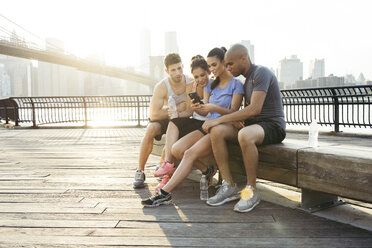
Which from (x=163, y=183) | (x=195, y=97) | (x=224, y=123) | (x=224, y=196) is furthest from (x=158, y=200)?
(x=195, y=97)

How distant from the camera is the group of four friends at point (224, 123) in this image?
3.07m

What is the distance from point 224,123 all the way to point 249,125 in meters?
0.22

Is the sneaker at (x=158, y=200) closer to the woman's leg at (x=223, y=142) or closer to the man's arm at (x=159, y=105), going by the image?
the woman's leg at (x=223, y=142)

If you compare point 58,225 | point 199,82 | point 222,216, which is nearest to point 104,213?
point 58,225

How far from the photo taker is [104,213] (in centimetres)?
295

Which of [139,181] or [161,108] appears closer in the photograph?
[139,181]

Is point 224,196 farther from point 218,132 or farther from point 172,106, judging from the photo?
point 172,106

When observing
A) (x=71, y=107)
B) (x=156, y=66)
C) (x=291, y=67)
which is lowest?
(x=71, y=107)

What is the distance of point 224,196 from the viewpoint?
3193mm

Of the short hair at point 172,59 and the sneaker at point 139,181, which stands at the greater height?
the short hair at point 172,59

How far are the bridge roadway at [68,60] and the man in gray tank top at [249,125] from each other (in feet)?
114

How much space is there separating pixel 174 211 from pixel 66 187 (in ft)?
4.59

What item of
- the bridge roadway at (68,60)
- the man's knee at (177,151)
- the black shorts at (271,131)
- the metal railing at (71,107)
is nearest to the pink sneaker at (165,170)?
the man's knee at (177,151)

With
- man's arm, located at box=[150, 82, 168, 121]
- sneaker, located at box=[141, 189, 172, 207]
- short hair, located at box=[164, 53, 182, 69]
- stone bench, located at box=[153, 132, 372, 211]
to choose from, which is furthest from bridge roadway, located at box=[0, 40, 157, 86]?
stone bench, located at box=[153, 132, 372, 211]
